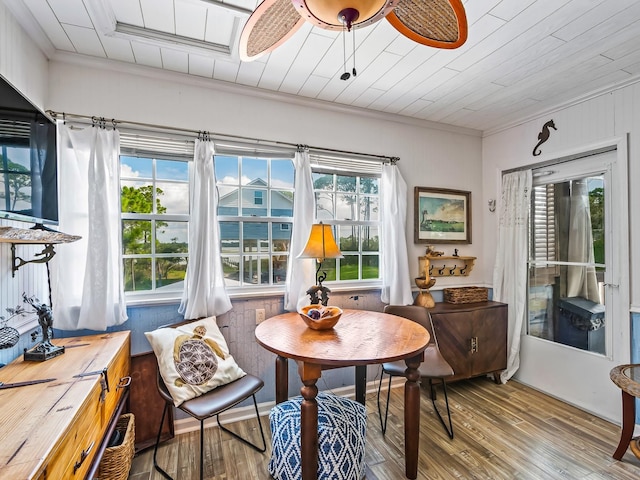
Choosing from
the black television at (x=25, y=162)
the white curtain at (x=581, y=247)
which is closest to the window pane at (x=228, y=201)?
the black television at (x=25, y=162)

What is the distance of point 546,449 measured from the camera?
202 cm

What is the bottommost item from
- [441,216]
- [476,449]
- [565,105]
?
[476,449]

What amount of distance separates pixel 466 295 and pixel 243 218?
2202mm

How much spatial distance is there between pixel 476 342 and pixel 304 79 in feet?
8.63

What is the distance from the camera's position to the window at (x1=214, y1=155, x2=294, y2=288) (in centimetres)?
248

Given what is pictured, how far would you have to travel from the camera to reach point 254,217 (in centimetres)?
253

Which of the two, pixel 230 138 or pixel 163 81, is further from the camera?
pixel 230 138

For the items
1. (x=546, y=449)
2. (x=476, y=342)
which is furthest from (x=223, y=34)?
(x=546, y=449)

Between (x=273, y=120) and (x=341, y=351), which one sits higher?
(x=273, y=120)

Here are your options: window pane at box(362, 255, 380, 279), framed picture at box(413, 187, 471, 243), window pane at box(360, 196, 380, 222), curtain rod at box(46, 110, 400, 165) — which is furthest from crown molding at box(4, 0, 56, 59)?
framed picture at box(413, 187, 471, 243)

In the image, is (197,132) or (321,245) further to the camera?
(197,132)

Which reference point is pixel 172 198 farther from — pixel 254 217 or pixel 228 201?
pixel 254 217

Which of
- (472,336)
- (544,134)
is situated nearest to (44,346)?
(472,336)

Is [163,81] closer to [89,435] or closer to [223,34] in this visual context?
[223,34]
